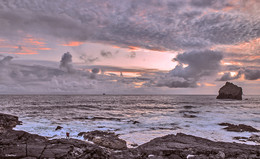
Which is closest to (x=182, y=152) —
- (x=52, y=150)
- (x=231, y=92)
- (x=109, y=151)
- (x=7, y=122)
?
(x=109, y=151)

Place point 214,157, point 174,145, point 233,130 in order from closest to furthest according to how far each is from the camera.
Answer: point 214,157, point 174,145, point 233,130

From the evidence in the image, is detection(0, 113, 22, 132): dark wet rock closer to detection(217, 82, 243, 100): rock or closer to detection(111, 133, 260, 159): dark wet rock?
detection(111, 133, 260, 159): dark wet rock

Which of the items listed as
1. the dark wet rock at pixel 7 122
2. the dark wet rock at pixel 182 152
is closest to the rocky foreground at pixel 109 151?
the dark wet rock at pixel 182 152

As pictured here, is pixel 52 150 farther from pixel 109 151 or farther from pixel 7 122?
pixel 7 122

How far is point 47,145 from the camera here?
369 inches

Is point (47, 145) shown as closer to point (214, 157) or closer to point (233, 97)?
point (214, 157)

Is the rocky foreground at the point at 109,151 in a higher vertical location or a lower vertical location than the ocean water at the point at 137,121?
higher

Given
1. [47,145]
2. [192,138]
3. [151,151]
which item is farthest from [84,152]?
[192,138]

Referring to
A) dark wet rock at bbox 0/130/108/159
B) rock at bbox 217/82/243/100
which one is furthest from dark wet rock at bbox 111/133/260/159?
rock at bbox 217/82/243/100

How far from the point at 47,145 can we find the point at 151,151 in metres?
5.99

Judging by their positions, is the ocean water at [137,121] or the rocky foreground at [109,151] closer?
the rocky foreground at [109,151]

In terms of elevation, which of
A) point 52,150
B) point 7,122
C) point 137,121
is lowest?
point 137,121

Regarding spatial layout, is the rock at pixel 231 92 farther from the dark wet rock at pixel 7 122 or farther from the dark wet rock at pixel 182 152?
the dark wet rock at pixel 7 122

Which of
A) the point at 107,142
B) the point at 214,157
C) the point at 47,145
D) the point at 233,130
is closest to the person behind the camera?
the point at 214,157
